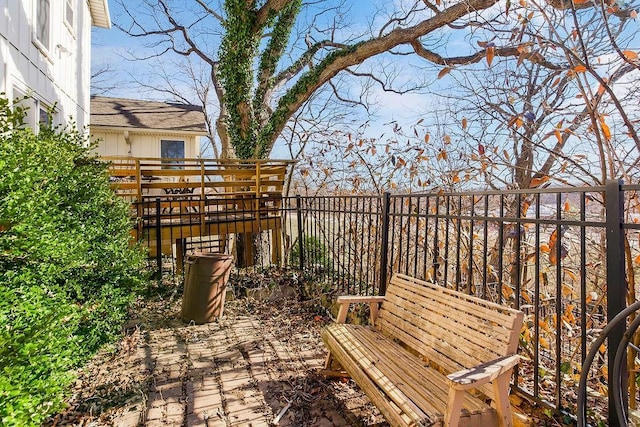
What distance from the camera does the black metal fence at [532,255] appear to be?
80.2 inches

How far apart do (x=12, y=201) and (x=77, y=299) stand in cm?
129

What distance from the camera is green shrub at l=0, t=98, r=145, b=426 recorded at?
179 centimetres

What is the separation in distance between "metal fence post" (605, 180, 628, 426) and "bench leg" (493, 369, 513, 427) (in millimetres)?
480

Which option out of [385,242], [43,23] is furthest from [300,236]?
[43,23]

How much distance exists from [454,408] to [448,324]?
81 cm

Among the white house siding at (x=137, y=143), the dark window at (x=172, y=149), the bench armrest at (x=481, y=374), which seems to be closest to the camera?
the bench armrest at (x=481, y=374)

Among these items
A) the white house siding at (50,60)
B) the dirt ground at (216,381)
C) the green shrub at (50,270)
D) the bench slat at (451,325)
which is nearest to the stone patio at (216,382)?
the dirt ground at (216,381)

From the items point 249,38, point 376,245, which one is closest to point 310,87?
point 249,38

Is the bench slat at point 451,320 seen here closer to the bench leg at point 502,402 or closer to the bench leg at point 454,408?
the bench leg at point 502,402

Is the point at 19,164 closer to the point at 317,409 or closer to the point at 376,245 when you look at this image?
the point at 317,409

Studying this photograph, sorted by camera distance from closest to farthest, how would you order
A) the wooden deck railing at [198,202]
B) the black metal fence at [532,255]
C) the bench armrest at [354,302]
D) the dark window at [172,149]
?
the black metal fence at [532,255], the bench armrest at [354,302], the wooden deck railing at [198,202], the dark window at [172,149]

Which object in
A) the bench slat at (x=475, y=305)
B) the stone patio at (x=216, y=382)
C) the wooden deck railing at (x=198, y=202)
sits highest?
the wooden deck railing at (x=198, y=202)

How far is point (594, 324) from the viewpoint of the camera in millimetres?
3520

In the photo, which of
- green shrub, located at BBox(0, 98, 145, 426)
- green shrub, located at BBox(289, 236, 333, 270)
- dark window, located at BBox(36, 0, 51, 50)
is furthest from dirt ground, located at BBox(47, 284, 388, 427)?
dark window, located at BBox(36, 0, 51, 50)
